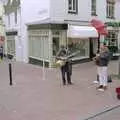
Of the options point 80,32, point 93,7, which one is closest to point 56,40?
point 80,32

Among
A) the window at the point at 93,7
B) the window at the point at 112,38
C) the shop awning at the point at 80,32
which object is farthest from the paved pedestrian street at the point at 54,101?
the window at the point at 112,38

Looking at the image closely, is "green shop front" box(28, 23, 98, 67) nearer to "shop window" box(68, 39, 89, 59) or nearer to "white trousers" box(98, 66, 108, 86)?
"shop window" box(68, 39, 89, 59)

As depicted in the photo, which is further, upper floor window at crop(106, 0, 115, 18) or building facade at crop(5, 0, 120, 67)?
upper floor window at crop(106, 0, 115, 18)

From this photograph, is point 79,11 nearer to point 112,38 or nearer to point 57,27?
point 57,27

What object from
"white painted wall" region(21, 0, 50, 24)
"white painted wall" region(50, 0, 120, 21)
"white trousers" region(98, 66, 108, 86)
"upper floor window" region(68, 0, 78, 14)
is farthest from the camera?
"upper floor window" region(68, 0, 78, 14)

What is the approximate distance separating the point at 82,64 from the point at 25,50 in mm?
5961

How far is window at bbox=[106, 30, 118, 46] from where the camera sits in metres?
30.2

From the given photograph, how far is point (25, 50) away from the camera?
30.7 metres

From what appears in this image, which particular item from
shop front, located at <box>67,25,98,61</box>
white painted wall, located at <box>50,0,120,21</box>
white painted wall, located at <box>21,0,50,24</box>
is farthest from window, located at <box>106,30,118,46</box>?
white painted wall, located at <box>21,0,50,24</box>

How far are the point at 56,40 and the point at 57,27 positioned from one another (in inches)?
37.3

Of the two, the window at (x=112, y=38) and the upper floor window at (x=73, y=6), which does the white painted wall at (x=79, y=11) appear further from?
the window at (x=112, y=38)

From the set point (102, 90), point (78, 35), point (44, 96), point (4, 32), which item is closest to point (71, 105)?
point (44, 96)

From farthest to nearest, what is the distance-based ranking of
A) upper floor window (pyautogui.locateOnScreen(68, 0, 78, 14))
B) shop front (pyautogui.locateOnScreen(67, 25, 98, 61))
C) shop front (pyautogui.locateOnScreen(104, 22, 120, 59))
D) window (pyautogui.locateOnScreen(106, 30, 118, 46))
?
window (pyautogui.locateOnScreen(106, 30, 118, 46)) → shop front (pyautogui.locateOnScreen(104, 22, 120, 59)) → upper floor window (pyautogui.locateOnScreen(68, 0, 78, 14)) → shop front (pyautogui.locateOnScreen(67, 25, 98, 61))

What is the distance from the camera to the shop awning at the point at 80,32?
25203 millimetres
